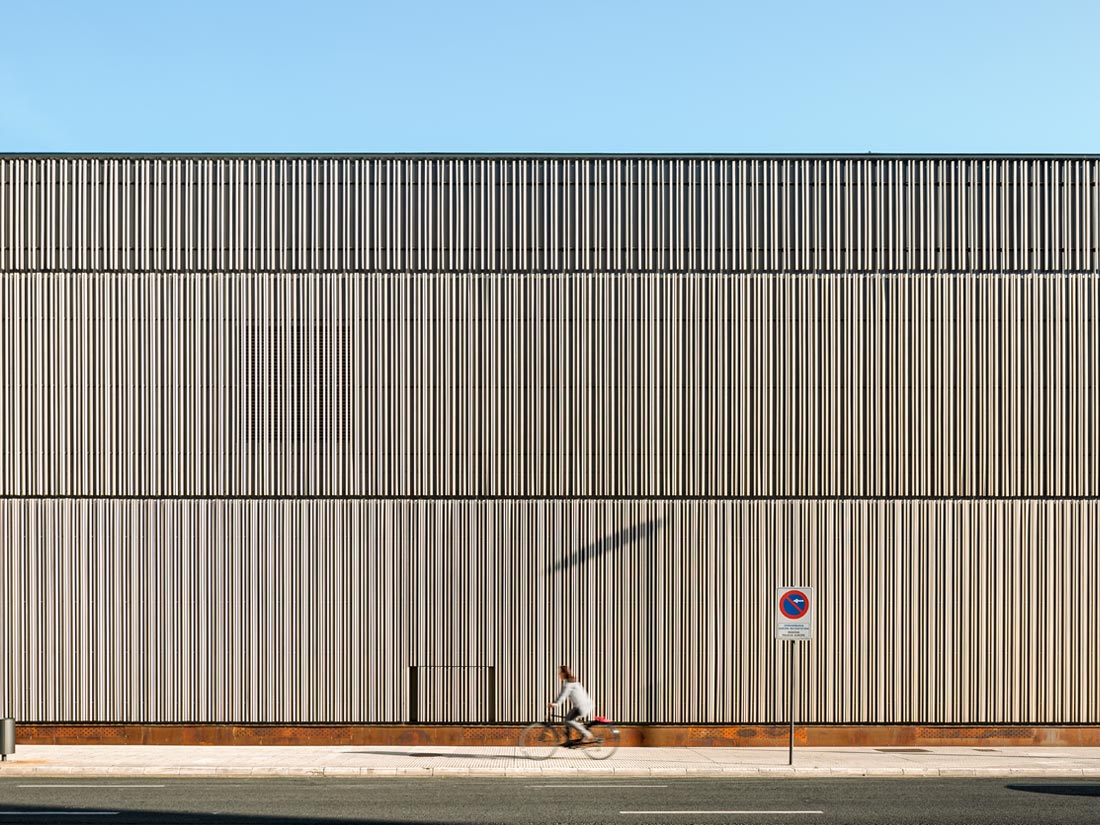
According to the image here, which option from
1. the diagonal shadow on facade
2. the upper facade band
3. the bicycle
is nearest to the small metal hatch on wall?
the bicycle

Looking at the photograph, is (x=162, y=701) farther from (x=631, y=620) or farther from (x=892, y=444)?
(x=892, y=444)

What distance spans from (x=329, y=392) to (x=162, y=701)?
6.18 m

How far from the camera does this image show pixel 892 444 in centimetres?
2042

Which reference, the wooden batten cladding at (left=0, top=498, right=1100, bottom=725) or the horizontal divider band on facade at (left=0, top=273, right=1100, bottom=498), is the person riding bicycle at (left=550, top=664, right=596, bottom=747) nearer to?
the wooden batten cladding at (left=0, top=498, right=1100, bottom=725)

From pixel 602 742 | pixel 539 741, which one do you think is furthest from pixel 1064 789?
pixel 539 741

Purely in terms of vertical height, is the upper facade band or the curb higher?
the upper facade band

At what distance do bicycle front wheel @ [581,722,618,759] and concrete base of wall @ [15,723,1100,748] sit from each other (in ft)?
1.42

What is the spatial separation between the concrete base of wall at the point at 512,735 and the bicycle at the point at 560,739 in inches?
15.8

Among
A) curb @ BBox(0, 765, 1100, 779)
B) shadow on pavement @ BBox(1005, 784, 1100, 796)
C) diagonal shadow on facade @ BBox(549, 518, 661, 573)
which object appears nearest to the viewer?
shadow on pavement @ BBox(1005, 784, 1100, 796)

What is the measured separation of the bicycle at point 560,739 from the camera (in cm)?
1845

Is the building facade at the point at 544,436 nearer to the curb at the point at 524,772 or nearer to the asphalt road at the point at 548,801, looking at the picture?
the curb at the point at 524,772

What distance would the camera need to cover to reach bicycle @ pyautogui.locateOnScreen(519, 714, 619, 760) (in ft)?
60.5

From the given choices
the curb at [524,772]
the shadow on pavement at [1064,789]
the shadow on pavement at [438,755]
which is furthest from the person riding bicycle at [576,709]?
the shadow on pavement at [1064,789]

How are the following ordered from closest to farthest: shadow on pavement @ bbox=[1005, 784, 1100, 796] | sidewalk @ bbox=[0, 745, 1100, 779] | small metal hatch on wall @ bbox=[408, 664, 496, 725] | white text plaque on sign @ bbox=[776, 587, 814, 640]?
1. shadow on pavement @ bbox=[1005, 784, 1100, 796]
2. sidewalk @ bbox=[0, 745, 1100, 779]
3. white text plaque on sign @ bbox=[776, 587, 814, 640]
4. small metal hatch on wall @ bbox=[408, 664, 496, 725]
